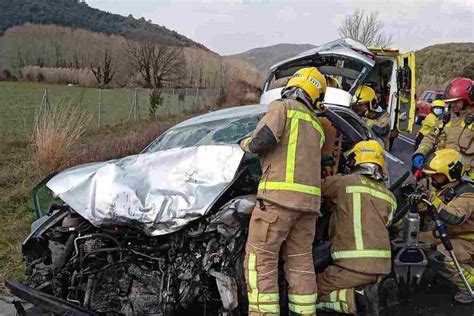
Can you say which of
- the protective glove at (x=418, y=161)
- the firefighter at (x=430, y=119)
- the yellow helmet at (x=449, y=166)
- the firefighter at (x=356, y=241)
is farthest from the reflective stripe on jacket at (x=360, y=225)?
the firefighter at (x=430, y=119)

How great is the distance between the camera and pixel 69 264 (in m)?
3.22

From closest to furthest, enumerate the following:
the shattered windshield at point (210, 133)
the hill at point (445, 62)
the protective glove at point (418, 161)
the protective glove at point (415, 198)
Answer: the shattered windshield at point (210, 133) < the protective glove at point (415, 198) < the protective glove at point (418, 161) < the hill at point (445, 62)

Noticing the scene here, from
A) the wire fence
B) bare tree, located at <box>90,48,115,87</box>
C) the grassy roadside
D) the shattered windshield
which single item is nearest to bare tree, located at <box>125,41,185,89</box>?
bare tree, located at <box>90,48,115,87</box>

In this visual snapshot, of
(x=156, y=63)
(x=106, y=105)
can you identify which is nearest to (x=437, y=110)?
(x=106, y=105)

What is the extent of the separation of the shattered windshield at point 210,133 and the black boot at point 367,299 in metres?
1.43

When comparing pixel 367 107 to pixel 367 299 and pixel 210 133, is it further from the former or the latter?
pixel 367 299

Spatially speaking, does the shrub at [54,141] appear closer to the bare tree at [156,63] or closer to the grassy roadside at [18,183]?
the grassy roadside at [18,183]

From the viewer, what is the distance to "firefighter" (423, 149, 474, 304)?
4.24 metres

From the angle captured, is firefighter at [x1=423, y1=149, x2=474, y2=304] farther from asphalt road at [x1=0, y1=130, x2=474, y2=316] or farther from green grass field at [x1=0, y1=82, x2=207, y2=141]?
green grass field at [x1=0, y1=82, x2=207, y2=141]

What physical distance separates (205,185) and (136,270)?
0.71 m

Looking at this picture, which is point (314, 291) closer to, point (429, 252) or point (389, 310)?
point (389, 310)

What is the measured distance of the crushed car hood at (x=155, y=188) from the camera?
3129 millimetres

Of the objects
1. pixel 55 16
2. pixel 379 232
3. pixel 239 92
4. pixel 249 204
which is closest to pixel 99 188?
pixel 249 204

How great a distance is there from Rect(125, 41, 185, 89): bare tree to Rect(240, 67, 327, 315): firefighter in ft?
104
